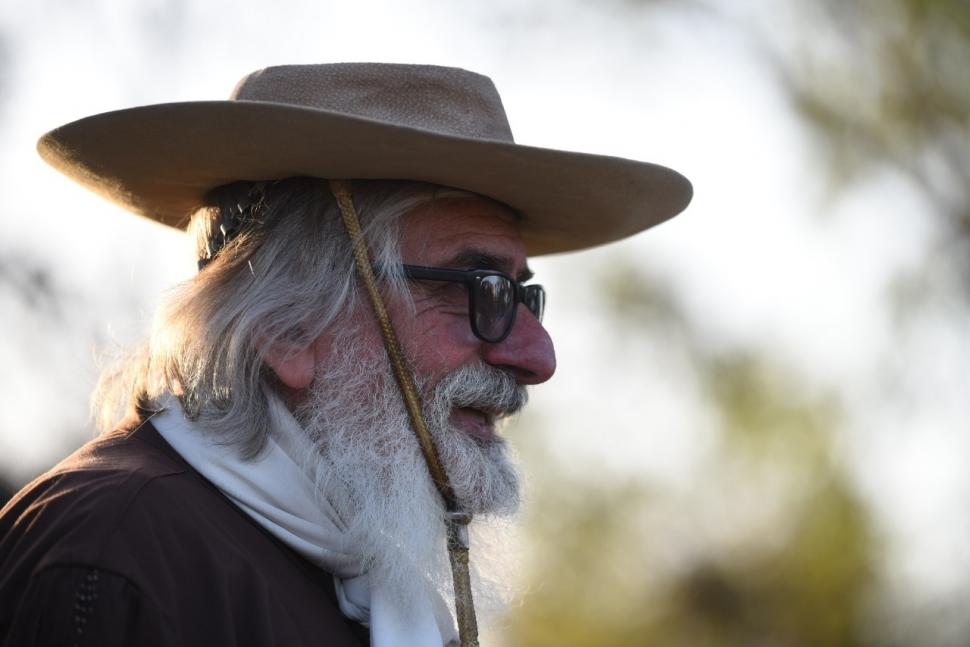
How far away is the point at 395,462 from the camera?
3.00 metres

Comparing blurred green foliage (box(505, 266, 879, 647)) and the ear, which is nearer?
the ear

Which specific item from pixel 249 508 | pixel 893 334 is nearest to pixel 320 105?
pixel 249 508

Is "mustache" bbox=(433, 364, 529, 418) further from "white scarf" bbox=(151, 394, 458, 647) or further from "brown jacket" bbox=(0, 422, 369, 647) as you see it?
"brown jacket" bbox=(0, 422, 369, 647)

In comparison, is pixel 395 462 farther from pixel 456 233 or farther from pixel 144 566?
pixel 144 566

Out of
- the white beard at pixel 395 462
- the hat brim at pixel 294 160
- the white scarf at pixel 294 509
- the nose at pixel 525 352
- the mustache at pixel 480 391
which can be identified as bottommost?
the white scarf at pixel 294 509

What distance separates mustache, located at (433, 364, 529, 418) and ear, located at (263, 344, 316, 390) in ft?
1.03

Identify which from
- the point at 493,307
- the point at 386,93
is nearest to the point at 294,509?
the point at 493,307

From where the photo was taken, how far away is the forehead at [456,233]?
3129mm

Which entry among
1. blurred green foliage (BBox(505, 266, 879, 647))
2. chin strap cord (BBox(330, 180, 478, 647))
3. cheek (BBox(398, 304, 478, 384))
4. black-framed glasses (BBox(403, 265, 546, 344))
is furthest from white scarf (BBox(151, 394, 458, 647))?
blurred green foliage (BBox(505, 266, 879, 647))

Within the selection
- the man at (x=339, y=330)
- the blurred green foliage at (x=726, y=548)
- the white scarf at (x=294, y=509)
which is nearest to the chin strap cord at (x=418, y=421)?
the man at (x=339, y=330)

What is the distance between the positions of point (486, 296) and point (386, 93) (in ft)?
1.81

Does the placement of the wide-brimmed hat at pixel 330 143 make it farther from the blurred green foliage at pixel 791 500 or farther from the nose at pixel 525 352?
the blurred green foliage at pixel 791 500

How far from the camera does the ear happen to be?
2973 mm

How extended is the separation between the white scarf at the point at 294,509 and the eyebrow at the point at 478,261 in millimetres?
574
